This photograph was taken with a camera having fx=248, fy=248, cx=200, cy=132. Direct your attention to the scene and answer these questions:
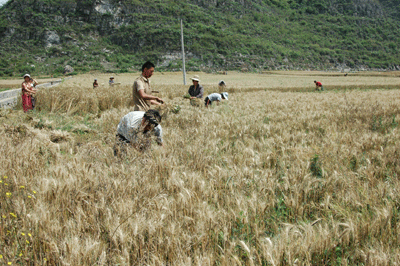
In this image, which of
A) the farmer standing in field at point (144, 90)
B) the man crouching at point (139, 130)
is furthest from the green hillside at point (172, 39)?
the man crouching at point (139, 130)

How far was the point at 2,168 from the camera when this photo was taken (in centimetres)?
272

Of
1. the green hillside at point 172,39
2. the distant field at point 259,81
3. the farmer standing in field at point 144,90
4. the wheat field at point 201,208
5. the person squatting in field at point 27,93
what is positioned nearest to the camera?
the wheat field at point 201,208

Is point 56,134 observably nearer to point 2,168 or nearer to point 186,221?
point 2,168

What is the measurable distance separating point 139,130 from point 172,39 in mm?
94731

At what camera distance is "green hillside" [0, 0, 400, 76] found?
85312mm

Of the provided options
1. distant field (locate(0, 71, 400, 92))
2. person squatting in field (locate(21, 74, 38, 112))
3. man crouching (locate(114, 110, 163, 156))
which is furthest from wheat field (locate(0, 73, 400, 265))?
distant field (locate(0, 71, 400, 92))

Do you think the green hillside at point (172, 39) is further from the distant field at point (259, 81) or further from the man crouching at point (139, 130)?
the man crouching at point (139, 130)

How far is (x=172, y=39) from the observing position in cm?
9169

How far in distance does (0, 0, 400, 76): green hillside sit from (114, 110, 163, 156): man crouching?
76.9m

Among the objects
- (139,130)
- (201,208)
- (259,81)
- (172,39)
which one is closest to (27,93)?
(139,130)

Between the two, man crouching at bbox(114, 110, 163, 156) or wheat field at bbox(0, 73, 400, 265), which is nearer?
wheat field at bbox(0, 73, 400, 265)

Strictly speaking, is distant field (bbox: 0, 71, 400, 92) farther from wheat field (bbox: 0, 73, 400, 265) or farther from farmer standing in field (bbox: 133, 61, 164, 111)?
wheat field (bbox: 0, 73, 400, 265)

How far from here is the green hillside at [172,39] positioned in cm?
8531

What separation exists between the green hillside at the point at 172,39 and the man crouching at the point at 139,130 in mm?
76886
